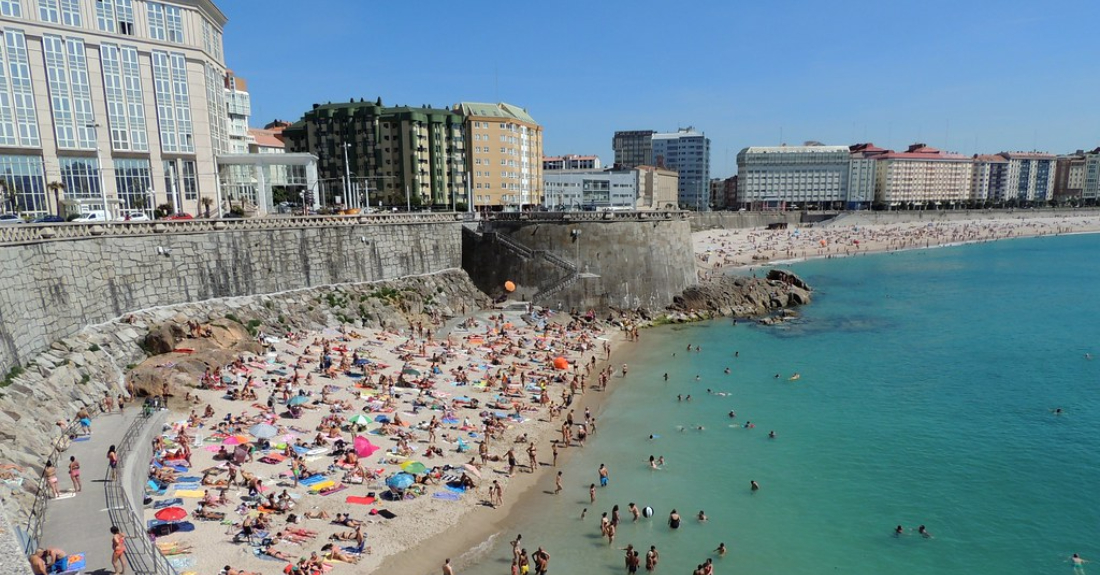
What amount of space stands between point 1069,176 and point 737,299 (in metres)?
201

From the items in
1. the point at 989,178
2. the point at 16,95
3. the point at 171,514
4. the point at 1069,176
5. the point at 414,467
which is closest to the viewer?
the point at 171,514

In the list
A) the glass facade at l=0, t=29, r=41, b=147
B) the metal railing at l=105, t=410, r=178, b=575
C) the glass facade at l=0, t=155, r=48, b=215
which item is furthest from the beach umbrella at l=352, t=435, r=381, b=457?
the glass facade at l=0, t=29, r=41, b=147

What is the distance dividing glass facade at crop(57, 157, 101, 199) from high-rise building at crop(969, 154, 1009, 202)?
8127 inches

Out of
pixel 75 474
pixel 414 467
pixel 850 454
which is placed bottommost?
pixel 850 454

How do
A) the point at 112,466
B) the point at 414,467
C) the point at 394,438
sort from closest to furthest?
the point at 112,466 → the point at 414,467 → the point at 394,438

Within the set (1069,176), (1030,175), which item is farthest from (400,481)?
(1069,176)

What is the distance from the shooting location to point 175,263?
29.6m

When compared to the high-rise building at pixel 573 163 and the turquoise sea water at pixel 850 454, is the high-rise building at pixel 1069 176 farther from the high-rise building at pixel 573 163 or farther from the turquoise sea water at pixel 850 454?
the turquoise sea water at pixel 850 454

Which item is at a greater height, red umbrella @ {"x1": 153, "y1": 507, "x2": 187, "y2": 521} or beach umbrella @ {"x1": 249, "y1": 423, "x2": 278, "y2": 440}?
beach umbrella @ {"x1": 249, "y1": 423, "x2": 278, "y2": 440}

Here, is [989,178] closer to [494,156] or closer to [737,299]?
[494,156]

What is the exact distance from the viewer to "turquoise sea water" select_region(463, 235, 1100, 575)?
1819cm

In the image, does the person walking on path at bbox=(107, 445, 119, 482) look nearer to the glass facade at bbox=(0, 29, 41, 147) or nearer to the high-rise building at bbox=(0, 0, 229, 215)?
the high-rise building at bbox=(0, 0, 229, 215)

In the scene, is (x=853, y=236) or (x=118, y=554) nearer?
(x=118, y=554)

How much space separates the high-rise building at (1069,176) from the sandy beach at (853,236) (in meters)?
51.4
